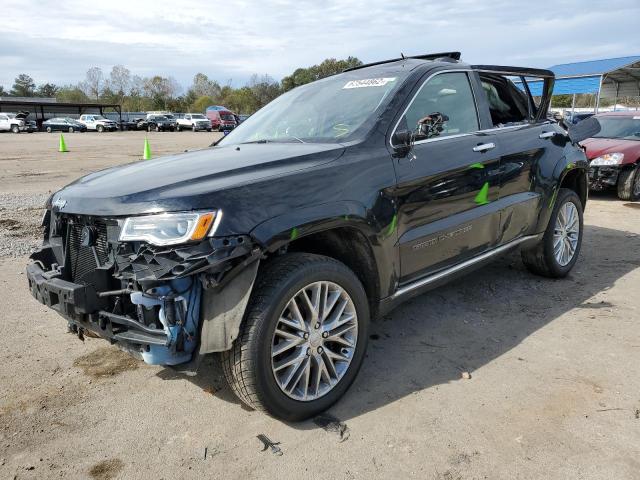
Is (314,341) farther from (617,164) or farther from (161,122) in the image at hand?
(161,122)

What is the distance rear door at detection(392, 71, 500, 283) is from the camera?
3145mm

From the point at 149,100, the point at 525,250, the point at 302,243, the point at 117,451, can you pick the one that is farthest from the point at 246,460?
the point at 149,100

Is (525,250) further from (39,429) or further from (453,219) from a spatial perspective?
(39,429)

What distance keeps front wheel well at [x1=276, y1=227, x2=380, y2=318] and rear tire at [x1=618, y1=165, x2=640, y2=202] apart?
829 cm

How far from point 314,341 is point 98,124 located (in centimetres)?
4979

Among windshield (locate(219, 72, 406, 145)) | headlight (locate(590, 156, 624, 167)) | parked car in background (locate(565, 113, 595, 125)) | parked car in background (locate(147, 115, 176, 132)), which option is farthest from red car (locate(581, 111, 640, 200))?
parked car in background (locate(147, 115, 176, 132))

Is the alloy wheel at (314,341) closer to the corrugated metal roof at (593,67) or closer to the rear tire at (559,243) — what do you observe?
the rear tire at (559,243)

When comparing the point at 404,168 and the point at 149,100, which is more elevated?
the point at 149,100

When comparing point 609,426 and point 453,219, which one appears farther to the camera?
point 453,219

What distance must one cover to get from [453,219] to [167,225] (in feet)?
6.50

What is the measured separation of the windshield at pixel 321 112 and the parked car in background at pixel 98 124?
47314 mm

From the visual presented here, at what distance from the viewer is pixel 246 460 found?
2.44 m

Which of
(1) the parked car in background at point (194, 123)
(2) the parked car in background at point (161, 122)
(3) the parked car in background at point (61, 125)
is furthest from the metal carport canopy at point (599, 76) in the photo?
(3) the parked car in background at point (61, 125)

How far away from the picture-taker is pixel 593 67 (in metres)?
32.9
